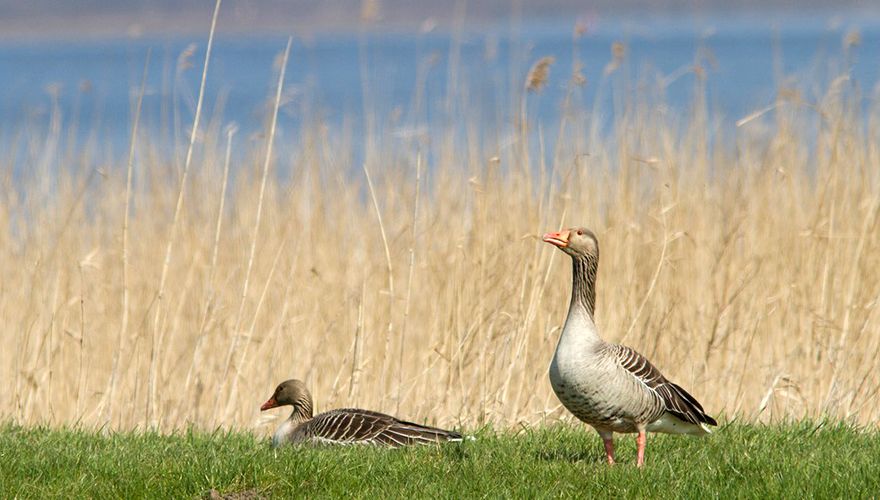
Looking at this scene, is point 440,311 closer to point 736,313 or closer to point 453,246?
point 453,246

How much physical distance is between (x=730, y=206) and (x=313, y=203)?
3970 mm

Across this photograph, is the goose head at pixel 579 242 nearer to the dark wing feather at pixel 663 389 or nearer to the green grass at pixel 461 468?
the dark wing feather at pixel 663 389

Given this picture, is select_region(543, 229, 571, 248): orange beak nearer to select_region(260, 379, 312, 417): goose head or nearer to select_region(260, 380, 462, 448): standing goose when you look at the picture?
select_region(260, 380, 462, 448): standing goose

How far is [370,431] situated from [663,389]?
186cm

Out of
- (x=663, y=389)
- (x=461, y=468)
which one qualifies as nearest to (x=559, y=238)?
(x=663, y=389)

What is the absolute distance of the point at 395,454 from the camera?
6949mm

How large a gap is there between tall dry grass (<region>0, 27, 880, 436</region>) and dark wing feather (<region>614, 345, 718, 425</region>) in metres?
2.04

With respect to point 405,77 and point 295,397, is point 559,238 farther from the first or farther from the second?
point 405,77

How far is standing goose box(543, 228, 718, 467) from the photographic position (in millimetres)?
6504

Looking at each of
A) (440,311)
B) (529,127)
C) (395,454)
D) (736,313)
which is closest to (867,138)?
(736,313)

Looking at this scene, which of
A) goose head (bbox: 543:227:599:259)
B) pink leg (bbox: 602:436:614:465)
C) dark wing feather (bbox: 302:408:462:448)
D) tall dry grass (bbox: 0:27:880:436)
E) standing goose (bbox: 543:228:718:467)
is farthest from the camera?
tall dry grass (bbox: 0:27:880:436)

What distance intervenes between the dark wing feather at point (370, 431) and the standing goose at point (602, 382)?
101 centimetres

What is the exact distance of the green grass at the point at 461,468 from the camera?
19.8ft

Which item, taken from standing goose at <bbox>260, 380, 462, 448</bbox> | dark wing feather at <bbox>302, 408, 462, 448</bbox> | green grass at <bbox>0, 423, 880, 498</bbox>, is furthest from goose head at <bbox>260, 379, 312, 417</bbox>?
green grass at <bbox>0, 423, 880, 498</bbox>
